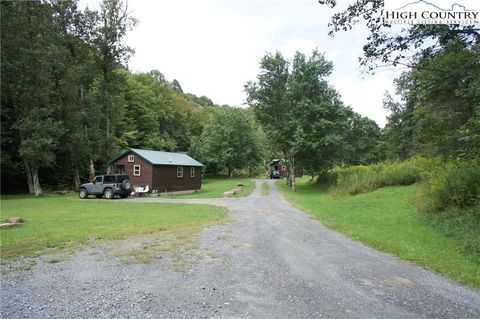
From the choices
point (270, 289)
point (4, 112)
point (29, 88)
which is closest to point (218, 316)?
point (270, 289)

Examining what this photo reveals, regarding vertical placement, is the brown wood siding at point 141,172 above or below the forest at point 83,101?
below

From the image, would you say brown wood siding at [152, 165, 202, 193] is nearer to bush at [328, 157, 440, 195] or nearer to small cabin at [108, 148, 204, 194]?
small cabin at [108, 148, 204, 194]

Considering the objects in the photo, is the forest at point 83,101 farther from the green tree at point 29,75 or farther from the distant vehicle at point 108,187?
the distant vehicle at point 108,187

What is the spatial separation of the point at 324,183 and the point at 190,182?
13695 mm

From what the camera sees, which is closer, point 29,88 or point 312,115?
point 29,88

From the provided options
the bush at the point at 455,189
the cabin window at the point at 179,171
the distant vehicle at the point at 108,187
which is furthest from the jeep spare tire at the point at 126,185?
the bush at the point at 455,189

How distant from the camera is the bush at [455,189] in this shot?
32.0 ft

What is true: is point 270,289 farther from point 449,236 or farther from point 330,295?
point 449,236

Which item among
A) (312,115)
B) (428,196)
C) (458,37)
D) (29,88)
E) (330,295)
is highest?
(29,88)

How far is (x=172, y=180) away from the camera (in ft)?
93.1

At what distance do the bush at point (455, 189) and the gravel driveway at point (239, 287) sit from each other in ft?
15.8

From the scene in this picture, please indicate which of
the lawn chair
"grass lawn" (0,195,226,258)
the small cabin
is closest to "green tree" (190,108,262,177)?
the small cabin

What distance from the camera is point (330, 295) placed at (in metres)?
4.67

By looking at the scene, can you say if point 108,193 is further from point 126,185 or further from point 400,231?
point 400,231
